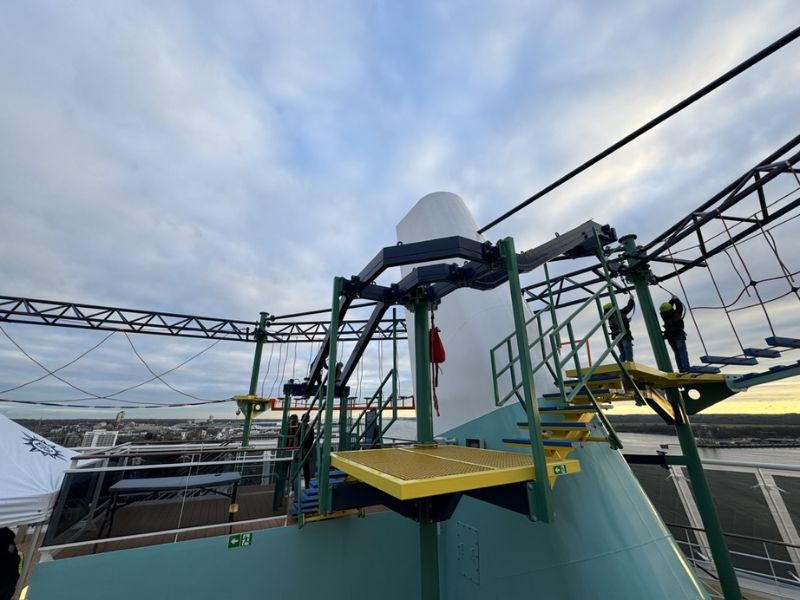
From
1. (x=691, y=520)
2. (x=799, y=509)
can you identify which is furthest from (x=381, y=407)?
(x=799, y=509)

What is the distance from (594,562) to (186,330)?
41.3ft

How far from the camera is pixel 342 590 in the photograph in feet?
14.6

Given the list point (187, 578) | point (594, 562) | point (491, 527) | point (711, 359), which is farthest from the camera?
point (711, 359)

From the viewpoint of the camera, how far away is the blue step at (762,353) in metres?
4.44

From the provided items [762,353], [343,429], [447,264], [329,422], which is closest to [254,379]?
[343,429]

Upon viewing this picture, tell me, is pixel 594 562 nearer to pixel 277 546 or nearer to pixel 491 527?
pixel 491 527

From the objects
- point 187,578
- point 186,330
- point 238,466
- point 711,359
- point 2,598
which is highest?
point 186,330

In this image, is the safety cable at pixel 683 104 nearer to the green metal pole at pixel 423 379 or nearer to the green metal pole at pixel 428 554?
the green metal pole at pixel 423 379

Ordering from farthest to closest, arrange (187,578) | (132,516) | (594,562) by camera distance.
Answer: (132,516), (187,578), (594,562)

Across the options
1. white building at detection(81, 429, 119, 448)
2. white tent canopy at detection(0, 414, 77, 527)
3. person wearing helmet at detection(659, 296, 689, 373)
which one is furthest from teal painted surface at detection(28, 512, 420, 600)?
white building at detection(81, 429, 119, 448)

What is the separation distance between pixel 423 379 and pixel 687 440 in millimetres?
5537

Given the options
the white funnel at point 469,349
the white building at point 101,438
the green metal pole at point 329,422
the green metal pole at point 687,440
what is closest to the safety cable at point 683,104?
the white funnel at point 469,349

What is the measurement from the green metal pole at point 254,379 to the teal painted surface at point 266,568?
4642mm

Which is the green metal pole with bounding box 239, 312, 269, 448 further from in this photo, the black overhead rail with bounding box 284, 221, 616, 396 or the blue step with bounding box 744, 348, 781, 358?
the blue step with bounding box 744, 348, 781, 358
